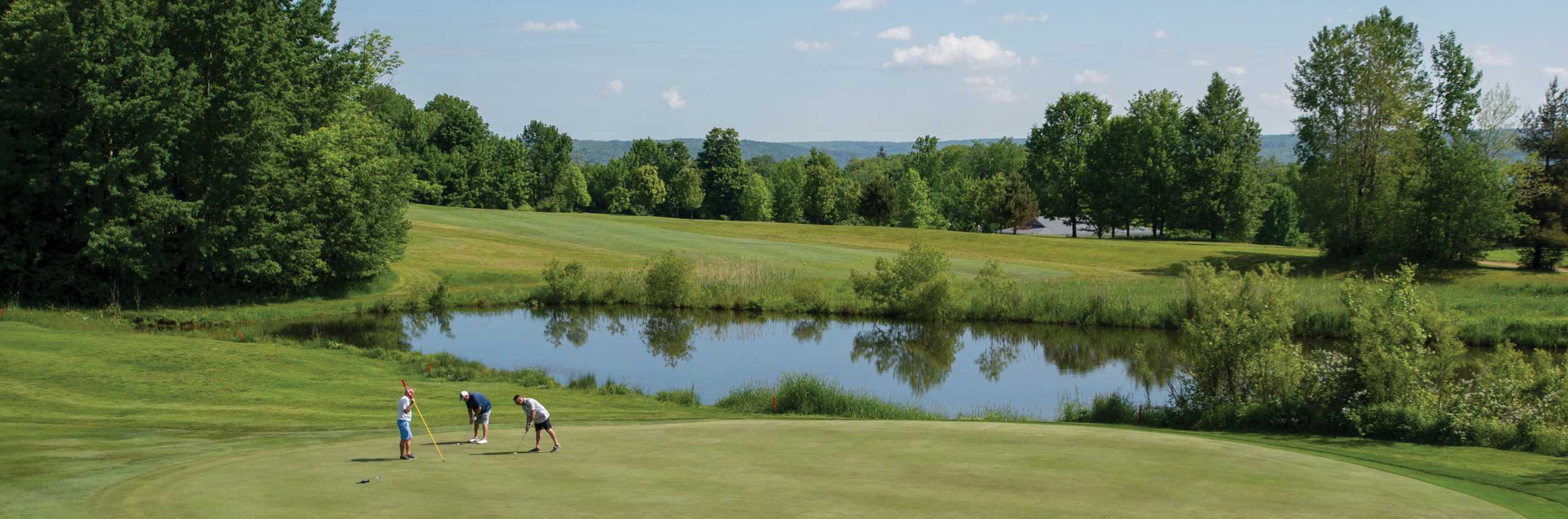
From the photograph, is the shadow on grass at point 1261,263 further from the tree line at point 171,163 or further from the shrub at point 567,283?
the tree line at point 171,163

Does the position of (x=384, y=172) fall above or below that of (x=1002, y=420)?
above

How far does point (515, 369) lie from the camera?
3991 centimetres

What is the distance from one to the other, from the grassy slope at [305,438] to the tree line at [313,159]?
14.7 m

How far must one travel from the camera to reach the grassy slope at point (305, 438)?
59.3ft

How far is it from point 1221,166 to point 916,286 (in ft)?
160

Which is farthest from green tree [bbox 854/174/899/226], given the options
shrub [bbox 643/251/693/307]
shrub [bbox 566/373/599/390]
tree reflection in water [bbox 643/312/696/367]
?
shrub [bbox 566/373/599/390]

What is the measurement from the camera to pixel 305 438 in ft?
76.2

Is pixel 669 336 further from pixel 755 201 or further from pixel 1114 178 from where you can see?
pixel 755 201

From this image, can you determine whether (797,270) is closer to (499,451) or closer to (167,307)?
(167,307)

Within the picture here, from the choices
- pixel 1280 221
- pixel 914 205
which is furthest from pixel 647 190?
pixel 1280 221

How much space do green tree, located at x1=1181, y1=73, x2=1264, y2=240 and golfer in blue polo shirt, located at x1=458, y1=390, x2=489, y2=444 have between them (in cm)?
8267

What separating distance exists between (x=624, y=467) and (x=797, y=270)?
5112cm

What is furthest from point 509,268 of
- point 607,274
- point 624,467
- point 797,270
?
point 624,467

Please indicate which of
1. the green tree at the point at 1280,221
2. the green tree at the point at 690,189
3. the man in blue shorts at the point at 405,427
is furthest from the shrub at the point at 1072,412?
the green tree at the point at 1280,221
